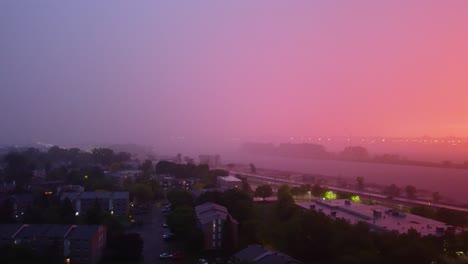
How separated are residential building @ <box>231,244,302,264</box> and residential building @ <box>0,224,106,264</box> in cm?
162

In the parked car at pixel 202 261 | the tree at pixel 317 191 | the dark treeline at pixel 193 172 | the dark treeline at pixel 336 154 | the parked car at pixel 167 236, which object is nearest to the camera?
the parked car at pixel 202 261

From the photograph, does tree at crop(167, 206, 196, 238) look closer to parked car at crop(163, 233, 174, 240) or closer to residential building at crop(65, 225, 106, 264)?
parked car at crop(163, 233, 174, 240)

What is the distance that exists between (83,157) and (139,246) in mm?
13153

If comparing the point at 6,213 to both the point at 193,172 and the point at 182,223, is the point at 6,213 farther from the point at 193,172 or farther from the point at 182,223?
the point at 193,172

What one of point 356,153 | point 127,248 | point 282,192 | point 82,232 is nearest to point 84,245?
point 82,232

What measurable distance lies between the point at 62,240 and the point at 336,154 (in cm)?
2613

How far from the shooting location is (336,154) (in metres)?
29.1

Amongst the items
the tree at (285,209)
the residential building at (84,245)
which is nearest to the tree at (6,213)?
the residential building at (84,245)

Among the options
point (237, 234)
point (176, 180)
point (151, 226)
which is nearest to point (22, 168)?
point (176, 180)

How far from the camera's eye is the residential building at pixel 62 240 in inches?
177

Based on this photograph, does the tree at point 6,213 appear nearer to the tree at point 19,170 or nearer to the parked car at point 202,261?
the parked car at point 202,261

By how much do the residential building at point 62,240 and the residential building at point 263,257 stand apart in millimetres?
1623

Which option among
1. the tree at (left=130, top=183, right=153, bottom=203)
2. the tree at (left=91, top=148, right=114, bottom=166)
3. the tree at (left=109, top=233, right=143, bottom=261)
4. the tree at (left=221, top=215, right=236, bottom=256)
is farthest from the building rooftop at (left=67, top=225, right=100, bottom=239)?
the tree at (left=91, top=148, right=114, bottom=166)

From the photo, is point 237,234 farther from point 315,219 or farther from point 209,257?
point 315,219
